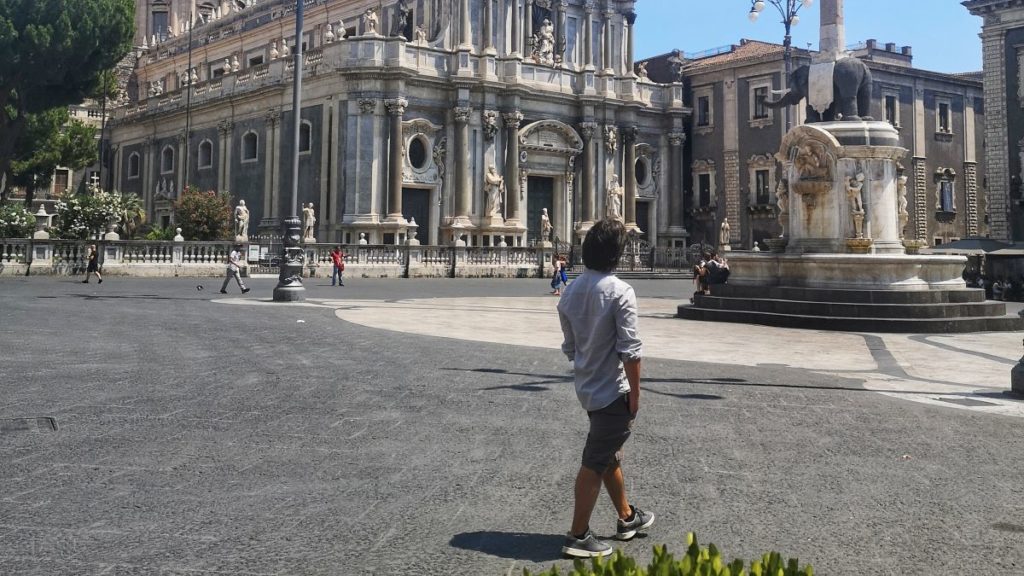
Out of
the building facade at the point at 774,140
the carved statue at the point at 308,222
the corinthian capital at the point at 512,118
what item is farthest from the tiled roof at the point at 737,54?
the carved statue at the point at 308,222

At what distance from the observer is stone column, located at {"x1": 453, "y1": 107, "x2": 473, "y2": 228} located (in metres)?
39.4

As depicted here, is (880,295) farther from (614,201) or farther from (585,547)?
(614,201)

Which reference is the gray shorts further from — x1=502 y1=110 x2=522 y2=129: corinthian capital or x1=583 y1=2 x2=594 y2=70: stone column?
x1=583 y1=2 x2=594 y2=70: stone column

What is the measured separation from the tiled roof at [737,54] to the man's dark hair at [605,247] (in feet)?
143

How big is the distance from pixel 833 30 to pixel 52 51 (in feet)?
114

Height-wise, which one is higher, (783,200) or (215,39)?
(215,39)

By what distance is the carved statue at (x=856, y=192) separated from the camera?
15.6 m

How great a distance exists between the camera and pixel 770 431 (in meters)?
6.22

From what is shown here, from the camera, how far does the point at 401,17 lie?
1639 inches

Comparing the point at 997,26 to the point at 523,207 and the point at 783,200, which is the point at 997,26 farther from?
the point at 783,200

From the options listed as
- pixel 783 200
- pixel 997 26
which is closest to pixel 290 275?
pixel 783 200

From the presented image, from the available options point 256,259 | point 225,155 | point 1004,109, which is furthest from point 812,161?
point 225,155

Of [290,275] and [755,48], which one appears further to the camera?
[755,48]

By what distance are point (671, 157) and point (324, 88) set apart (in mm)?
20228
